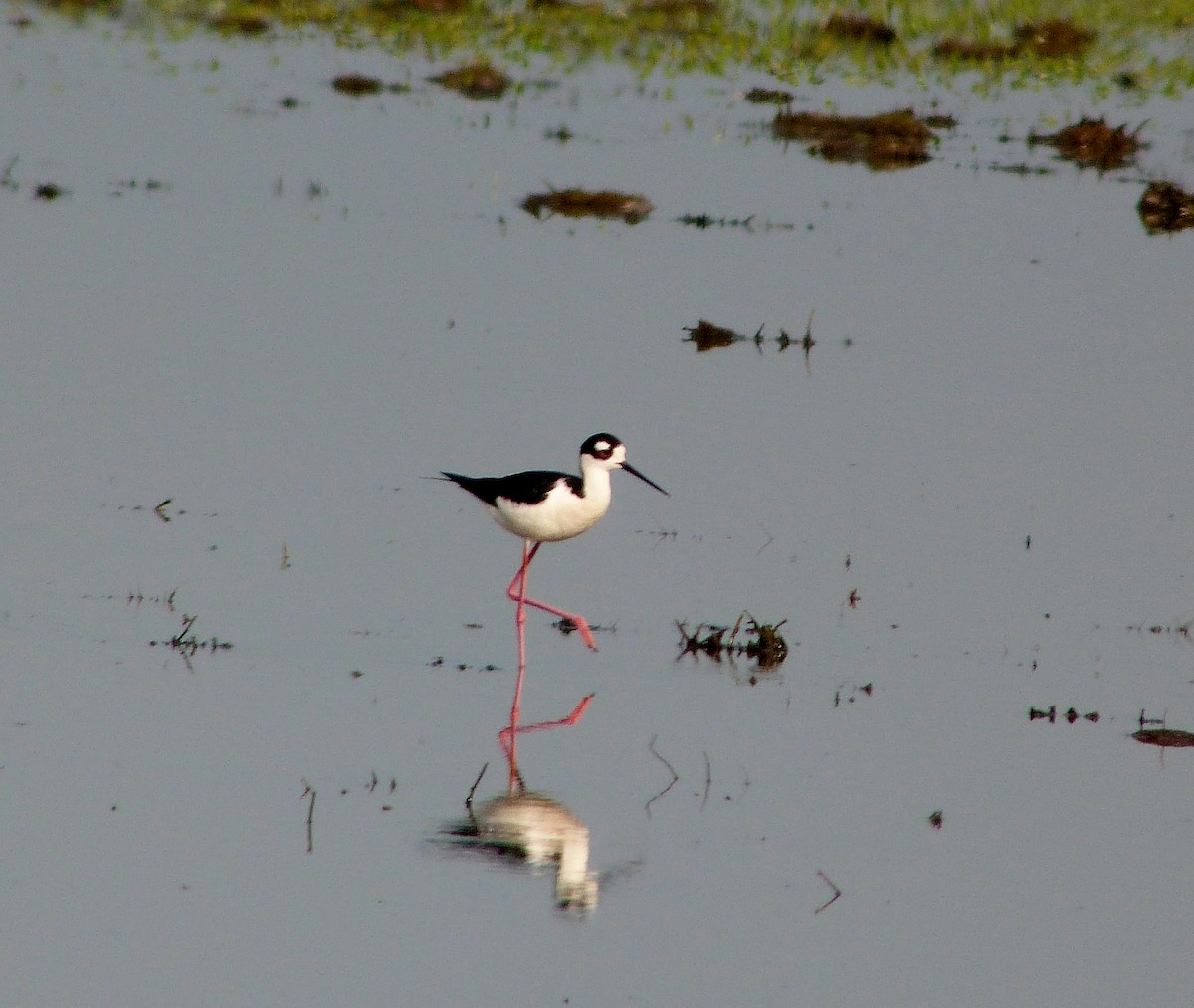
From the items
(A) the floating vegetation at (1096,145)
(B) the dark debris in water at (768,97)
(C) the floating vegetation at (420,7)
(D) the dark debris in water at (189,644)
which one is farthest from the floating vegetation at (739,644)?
(C) the floating vegetation at (420,7)

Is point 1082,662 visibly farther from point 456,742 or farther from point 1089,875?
point 456,742

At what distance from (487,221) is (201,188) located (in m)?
2.42

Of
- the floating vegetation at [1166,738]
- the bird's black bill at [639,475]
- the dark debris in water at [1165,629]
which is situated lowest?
the dark debris in water at [1165,629]

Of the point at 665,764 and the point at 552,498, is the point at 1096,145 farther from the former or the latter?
the point at 665,764

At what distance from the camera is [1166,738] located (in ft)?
25.9

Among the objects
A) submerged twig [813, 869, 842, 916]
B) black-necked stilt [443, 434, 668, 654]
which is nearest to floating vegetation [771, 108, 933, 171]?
black-necked stilt [443, 434, 668, 654]

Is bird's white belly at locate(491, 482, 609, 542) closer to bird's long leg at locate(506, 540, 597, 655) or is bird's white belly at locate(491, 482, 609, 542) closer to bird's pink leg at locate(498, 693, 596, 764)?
bird's long leg at locate(506, 540, 597, 655)

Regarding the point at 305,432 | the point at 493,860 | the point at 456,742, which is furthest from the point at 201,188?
the point at 493,860

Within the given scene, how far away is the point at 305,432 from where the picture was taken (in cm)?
1109

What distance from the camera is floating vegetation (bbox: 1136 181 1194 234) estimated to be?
17.7m

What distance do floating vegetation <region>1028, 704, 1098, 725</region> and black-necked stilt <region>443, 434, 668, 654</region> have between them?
7.32 ft

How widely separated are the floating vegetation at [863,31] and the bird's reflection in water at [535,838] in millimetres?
19202

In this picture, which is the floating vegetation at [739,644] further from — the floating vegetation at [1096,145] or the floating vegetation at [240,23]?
the floating vegetation at [240,23]

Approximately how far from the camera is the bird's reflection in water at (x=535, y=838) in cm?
628
